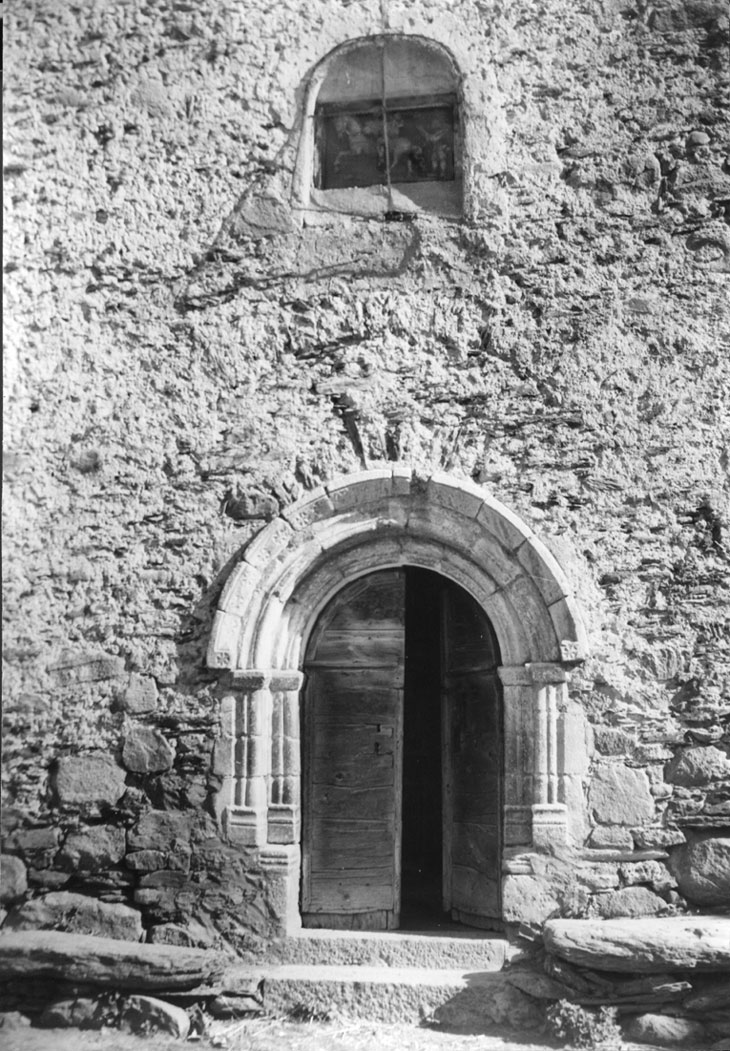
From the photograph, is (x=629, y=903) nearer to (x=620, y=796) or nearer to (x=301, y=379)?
(x=620, y=796)

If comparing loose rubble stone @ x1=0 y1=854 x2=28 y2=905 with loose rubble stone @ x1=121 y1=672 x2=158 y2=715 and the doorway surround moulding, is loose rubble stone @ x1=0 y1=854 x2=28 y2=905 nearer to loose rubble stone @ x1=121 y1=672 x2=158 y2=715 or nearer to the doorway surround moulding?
loose rubble stone @ x1=121 y1=672 x2=158 y2=715

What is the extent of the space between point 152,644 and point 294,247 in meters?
2.16

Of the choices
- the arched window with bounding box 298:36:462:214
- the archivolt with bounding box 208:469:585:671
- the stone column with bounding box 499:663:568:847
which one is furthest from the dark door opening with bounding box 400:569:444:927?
the arched window with bounding box 298:36:462:214

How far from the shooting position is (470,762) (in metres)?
5.09

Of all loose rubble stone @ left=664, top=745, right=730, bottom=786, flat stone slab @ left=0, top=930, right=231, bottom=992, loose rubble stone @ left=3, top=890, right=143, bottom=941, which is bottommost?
flat stone slab @ left=0, top=930, right=231, bottom=992

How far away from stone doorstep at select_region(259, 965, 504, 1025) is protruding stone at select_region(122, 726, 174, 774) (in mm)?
1086

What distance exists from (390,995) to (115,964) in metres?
1.24

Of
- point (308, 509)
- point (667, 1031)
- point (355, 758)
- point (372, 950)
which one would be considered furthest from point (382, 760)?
point (667, 1031)

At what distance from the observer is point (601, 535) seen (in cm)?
487

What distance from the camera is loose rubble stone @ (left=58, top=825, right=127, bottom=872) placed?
4879mm

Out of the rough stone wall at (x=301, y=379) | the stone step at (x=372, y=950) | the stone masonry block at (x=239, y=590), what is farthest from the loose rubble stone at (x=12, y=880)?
the stone masonry block at (x=239, y=590)

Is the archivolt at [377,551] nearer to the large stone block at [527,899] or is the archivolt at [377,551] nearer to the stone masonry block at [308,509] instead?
the stone masonry block at [308,509]

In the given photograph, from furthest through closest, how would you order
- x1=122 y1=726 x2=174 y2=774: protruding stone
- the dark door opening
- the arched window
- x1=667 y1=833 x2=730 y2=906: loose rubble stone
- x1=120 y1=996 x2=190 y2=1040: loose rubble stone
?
the dark door opening, the arched window, x1=122 y1=726 x2=174 y2=774: protruding stone, x1=667 y1=833 x2=730 y2=906: loose rubble stone, x1=120 y1=996 x2=190 y2=1040: loose rubble stone

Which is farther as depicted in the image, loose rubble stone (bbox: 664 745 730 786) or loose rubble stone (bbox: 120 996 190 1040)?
loose rubble stone (bbox: 664 745 730 786)
